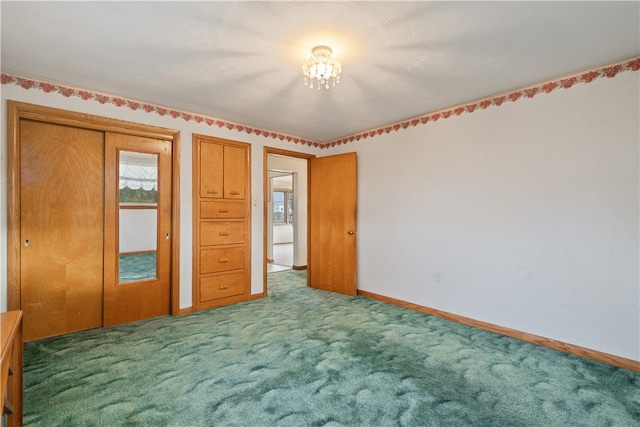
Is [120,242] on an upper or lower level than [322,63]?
lower

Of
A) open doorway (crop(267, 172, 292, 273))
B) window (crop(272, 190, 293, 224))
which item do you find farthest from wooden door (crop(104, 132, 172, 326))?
window (crop(272, 190, 293, 224))

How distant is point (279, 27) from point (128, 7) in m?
0.87

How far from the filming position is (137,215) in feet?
10.7

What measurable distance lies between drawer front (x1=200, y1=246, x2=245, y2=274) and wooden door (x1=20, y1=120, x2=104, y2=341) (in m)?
1.02

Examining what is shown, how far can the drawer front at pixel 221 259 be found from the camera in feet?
12.0

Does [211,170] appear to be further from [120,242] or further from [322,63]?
[322,63]

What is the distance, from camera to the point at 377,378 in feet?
6.99

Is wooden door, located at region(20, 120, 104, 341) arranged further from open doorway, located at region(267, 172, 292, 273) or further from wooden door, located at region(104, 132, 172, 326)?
open doorway, located at region(267, 172, 292, 273)

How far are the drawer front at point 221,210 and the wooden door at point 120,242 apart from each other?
40cm

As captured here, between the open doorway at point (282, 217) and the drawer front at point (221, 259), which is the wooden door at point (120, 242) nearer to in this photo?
the drawer front at point (221, 259)

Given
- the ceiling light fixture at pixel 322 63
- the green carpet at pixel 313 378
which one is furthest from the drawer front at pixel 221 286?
the ceiling light fixture at pixel 322 63

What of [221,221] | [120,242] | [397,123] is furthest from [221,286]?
[397,123]

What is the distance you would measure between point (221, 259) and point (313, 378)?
6.97ft

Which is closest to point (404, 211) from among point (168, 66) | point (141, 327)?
point (168, 66)
